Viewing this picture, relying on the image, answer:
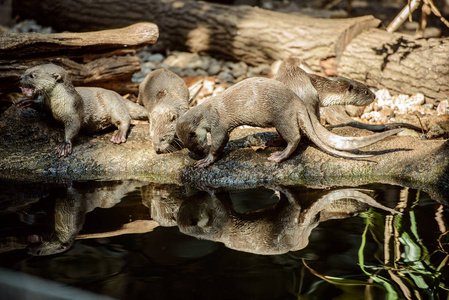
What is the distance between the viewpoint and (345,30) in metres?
5.49

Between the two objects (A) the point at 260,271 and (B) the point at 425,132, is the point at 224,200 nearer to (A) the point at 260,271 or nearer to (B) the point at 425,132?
(A) the point at 260,271

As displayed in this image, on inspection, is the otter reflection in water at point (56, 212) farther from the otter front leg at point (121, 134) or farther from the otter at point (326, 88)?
the otter at point (326, 88)

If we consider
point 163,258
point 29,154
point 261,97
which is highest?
point 261,97

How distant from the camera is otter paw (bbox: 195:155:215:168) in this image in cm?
307

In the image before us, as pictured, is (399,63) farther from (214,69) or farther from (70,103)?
(70,103)

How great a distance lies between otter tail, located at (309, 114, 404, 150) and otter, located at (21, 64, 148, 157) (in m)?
1.55

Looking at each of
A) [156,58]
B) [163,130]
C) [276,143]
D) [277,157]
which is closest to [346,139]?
[277,157]

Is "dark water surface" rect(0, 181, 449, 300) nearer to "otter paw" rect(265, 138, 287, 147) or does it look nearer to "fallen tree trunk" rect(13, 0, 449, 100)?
"otter paw" rect(265, 138, 287, 147)

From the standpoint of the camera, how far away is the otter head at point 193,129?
9.92 ft

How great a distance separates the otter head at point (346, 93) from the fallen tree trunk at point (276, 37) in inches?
74.6

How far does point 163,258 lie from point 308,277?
0.61 meters

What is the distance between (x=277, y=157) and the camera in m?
3.05

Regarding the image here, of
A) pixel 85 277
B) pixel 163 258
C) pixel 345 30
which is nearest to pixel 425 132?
pixel 345 30

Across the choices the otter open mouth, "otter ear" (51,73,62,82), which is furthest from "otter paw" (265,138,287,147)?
the otter open mouth
